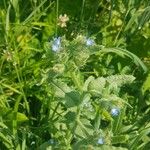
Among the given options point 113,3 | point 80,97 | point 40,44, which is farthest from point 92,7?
point 80,97

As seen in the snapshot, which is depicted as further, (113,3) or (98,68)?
(113,3)

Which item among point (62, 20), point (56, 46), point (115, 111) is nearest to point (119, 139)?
point (115, 111)

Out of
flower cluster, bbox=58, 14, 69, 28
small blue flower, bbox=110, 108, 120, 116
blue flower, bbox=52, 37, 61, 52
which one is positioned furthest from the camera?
flower cluster, bbox=58, 14, 69, 28

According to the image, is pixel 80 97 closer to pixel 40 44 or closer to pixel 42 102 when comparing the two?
pixel 42 102

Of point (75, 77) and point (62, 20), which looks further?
point (62, 20)

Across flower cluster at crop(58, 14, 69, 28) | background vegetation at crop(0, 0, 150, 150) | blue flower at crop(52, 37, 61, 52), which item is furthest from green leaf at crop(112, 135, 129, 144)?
flower cluster at crop(58, 14, 69, 28)

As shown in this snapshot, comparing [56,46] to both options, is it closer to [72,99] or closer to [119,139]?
[72,99]

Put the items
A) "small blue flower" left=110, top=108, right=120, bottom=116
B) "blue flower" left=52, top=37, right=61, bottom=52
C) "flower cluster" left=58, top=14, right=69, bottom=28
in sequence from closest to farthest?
"blue flower" left=52, top=37, right=61, bottom=52 < "small blue flower" left=110, top=108, right=120, bottom=116 < "flower cluster" left=58, top=14, right=69, bottom=28

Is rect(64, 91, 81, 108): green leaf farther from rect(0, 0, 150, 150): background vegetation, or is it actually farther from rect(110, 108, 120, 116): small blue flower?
rect(110, 108, 120, 116): small blue flower

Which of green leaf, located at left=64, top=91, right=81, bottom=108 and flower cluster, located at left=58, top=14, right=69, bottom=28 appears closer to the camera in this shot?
green leaf, located at left=64, top=91, right=81, bottom=108
